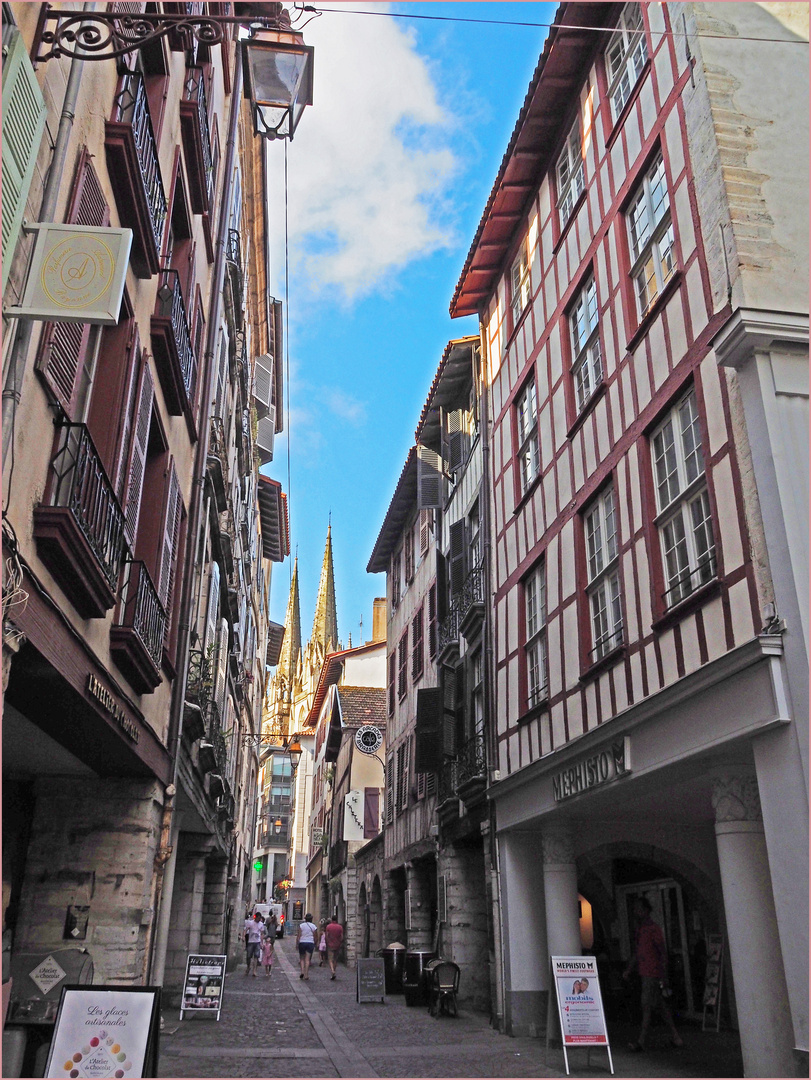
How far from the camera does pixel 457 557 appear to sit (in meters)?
18.4

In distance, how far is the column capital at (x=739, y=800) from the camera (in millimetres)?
8117

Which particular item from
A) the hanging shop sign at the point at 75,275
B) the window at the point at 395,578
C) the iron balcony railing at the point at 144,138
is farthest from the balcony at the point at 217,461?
the window at the point at 395,578

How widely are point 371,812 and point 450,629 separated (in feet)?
38.0

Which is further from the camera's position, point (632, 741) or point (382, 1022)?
point (382, 1022)

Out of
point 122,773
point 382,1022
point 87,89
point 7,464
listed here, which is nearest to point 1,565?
point 7,464

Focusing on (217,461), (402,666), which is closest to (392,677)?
(402,666)

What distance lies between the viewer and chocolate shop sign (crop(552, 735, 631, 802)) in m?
9.62

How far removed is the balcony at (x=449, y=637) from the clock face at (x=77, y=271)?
554 inches

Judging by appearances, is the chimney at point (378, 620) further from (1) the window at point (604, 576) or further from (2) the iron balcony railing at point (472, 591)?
(1) the window at point (604, 576)

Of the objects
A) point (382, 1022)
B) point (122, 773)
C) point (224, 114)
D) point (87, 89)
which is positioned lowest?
point (382, 1022)

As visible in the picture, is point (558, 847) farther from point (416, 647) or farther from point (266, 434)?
point (266, 434)

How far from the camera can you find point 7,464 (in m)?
4.98

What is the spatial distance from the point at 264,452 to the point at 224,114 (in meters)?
12.8

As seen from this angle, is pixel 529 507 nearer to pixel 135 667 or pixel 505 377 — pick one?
pixel 505 377
